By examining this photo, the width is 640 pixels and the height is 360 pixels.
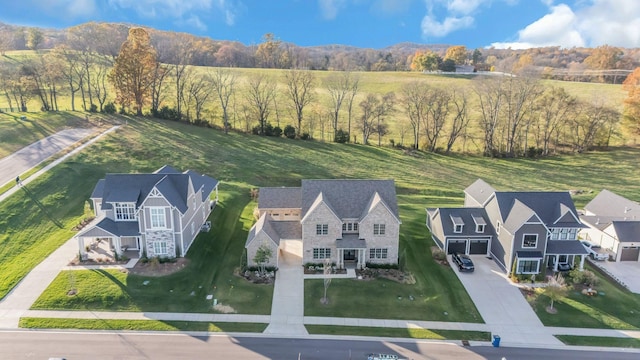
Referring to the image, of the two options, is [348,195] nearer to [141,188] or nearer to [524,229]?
[524,229]

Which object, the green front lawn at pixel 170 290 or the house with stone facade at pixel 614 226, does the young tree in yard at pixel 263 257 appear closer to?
the green front lawn at pixel 170 290

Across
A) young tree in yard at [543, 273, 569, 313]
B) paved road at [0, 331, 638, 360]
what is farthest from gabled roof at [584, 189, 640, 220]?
paved road at [0, 331, 638, 360]

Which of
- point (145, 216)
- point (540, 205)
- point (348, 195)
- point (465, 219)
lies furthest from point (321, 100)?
point (145, 216)

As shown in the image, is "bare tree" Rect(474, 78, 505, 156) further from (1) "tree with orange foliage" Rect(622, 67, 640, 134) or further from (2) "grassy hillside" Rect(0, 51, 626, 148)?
(1) "tree with orange foliage" Rect(622, 67, 640, 134)

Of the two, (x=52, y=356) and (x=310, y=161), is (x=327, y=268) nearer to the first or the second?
(x=52, y=356)

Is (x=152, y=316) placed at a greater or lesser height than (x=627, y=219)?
lesser

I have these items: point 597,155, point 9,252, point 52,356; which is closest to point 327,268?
point 52,356
